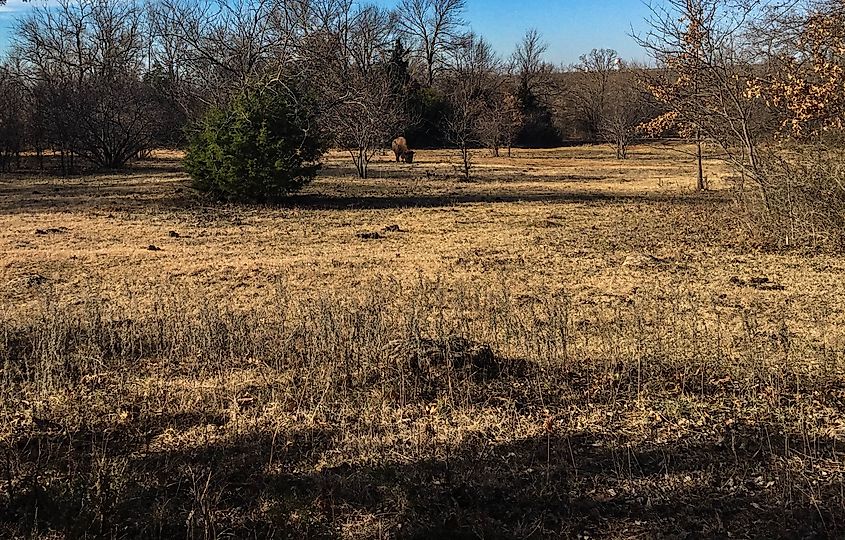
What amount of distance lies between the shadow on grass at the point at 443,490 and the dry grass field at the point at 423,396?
0.01 meters

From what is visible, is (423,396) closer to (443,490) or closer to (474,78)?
(443,490)

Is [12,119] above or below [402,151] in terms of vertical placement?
above

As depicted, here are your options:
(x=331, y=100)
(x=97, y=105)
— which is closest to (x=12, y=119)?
(x=97, y=105)

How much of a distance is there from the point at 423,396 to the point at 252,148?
13.6 metres

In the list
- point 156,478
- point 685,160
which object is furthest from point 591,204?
point 685,160

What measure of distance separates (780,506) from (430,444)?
5.28ft

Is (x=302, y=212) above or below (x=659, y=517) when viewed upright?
above

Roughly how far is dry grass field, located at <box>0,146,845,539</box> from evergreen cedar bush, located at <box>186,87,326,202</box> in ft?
22.0

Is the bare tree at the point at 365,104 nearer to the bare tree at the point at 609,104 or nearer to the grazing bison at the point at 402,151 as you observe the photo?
the grazing bison at the point at 402,151

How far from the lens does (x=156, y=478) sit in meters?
3.24

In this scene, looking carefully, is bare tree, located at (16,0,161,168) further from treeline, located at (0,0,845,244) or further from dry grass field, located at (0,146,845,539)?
dry grass field, located at (0,146,845,539)

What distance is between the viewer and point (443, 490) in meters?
3.08

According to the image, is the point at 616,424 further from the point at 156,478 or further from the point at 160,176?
the point at 160,176

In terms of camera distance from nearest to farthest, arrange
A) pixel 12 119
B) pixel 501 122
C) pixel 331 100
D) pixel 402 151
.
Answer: pixel 331 100 < pixel 12 119 < pixel 402 151 < pixel 501 122
